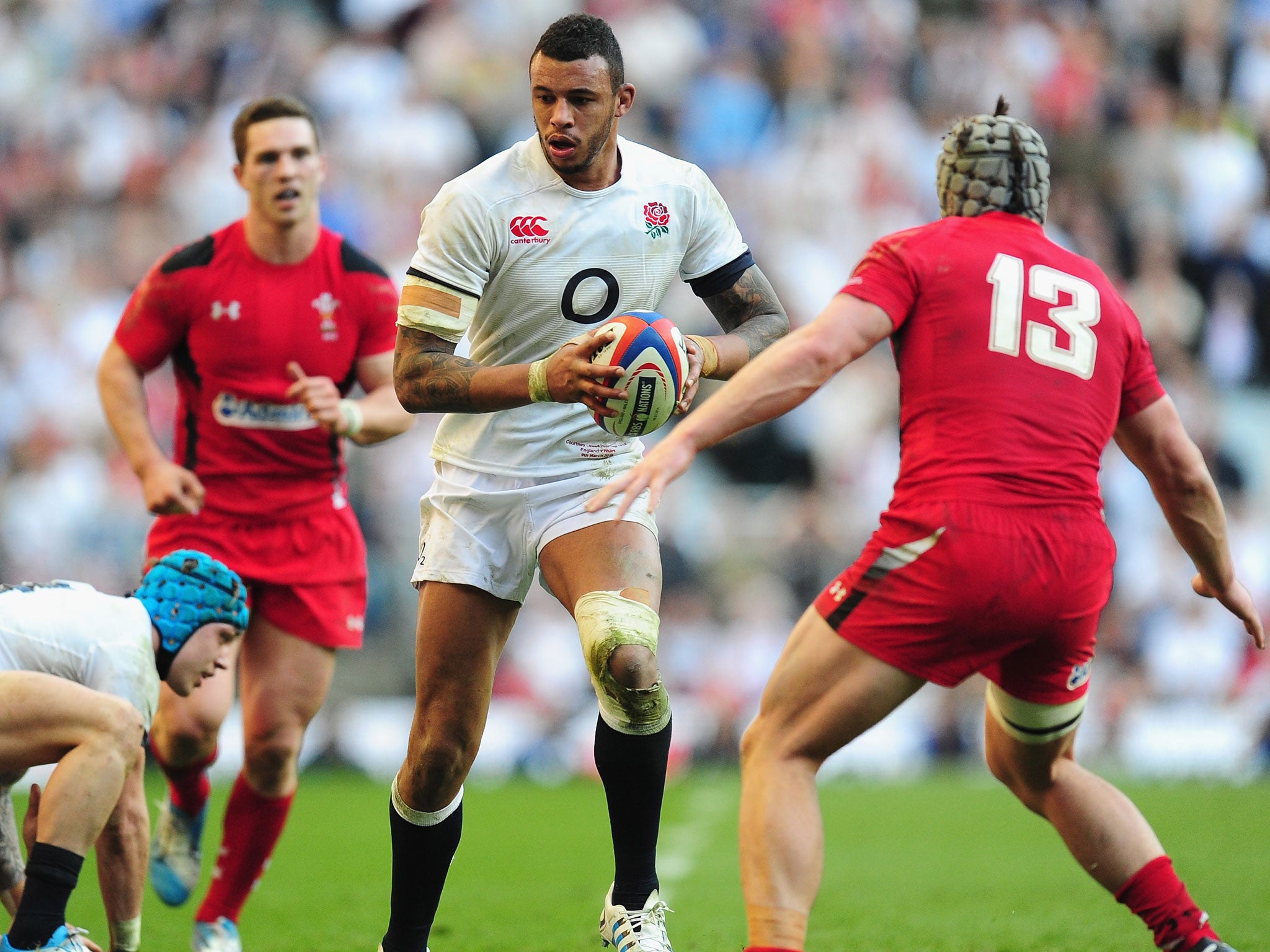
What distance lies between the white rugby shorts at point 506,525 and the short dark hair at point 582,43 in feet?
4.45

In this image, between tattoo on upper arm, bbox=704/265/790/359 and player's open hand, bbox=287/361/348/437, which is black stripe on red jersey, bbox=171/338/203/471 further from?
tattoo on upper arm, bbox=704/265/790/359

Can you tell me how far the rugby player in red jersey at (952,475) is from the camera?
4070 mm

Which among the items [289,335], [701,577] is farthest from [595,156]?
[701,577]

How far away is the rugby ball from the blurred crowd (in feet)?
28.8

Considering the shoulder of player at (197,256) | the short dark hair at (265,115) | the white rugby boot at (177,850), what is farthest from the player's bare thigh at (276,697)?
the short dark hair at (265,115)

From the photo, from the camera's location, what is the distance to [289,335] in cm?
662

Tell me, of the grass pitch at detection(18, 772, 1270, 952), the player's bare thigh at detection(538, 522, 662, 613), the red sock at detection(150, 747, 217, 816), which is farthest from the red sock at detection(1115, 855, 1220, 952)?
the red sock at detection(150, 747, 217, 816)

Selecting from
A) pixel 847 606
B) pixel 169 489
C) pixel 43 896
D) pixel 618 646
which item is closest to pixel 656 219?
pixel 618 646

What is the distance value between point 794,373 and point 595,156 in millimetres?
1441

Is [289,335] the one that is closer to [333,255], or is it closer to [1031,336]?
[333,255]

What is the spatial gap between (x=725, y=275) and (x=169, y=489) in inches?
95.1

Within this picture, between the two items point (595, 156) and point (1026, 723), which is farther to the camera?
point (595, 156)

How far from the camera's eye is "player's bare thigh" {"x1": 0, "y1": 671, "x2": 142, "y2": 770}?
15.1 feet

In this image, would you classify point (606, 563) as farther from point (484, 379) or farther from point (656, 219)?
point (656, 219)
